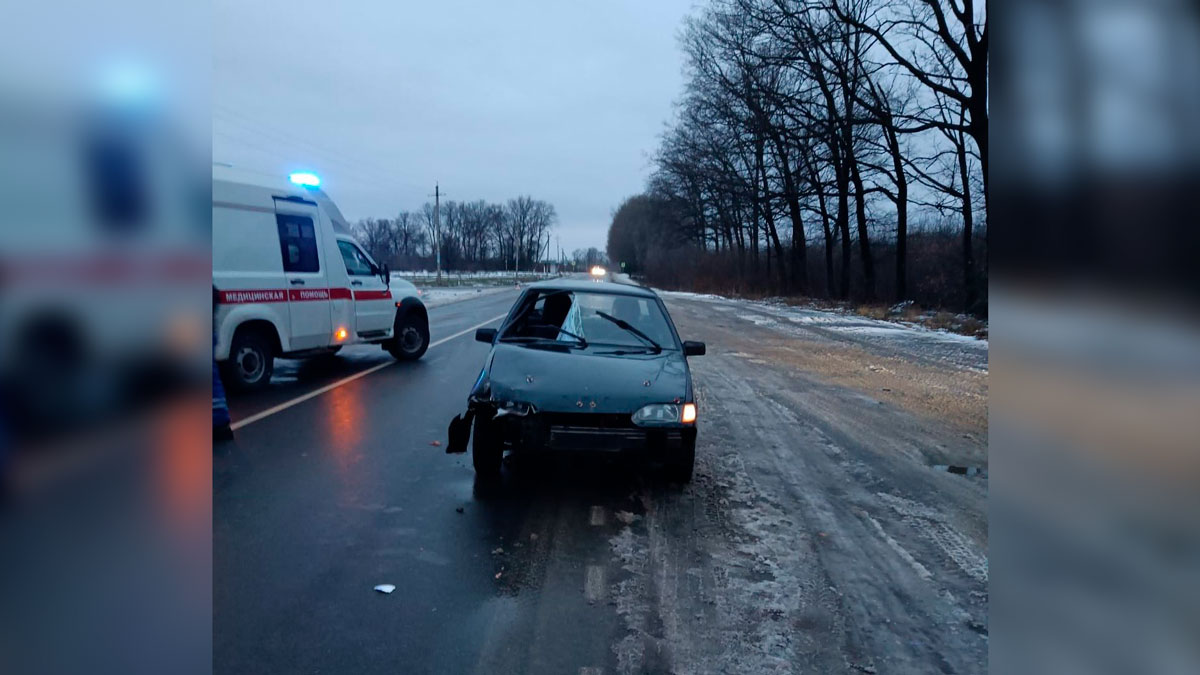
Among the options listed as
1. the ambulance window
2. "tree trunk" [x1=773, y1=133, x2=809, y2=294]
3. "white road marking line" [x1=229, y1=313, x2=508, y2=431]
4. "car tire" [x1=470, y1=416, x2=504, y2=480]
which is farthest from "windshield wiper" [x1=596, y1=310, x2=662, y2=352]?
"tree trunk" [x1=773, y1=133, x2=809, y2=294]

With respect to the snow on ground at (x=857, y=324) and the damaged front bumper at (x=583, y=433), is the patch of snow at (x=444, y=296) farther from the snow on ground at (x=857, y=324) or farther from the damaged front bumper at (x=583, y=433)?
the damaged front bumper at (x=583, y=433)

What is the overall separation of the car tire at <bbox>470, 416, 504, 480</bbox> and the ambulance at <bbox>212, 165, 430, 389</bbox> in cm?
392

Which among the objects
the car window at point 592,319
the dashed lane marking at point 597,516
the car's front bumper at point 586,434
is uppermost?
the car window at point 592,319

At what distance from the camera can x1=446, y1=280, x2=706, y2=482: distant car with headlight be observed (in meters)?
4.79

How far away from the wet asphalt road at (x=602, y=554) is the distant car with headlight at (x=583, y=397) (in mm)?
397

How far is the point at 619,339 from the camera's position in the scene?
6094 mm

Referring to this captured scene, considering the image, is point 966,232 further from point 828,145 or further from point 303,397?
point 303,397

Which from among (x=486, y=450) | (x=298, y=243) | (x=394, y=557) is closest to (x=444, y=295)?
(x=298, y=243)

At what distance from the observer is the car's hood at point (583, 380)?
4848 mm

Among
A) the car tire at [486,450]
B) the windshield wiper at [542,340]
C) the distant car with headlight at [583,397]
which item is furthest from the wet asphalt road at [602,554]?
the windshield wiper at [542,340]

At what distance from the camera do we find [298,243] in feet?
32.0
